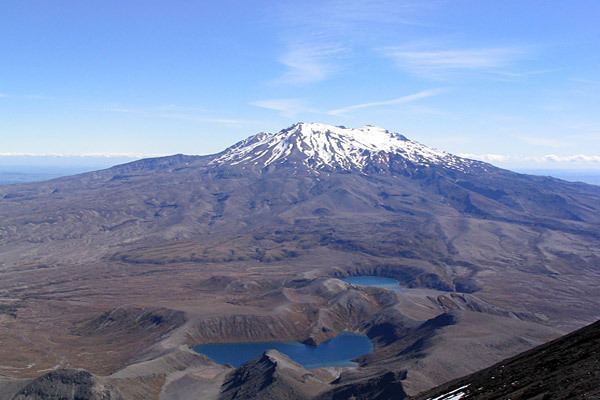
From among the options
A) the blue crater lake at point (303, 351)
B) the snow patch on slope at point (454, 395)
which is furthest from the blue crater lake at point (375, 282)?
the snow patch on slope at point (454, 395)

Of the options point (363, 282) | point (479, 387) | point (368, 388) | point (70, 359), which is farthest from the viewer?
point (363, 282)

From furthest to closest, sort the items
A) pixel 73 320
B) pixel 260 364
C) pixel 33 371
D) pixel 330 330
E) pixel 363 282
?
pixel 363 282 → pixel 73 320 → pixel 330 330 → pixel 33 371 → pixel 260 364

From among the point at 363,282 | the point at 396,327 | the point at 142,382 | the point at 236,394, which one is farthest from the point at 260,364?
the point at 363,282

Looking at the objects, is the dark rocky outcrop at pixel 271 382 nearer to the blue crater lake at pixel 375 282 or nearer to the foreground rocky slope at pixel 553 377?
the foreground rocky slope at pixel 553 377

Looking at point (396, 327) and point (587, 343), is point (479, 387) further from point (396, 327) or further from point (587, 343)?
point (396, 327)

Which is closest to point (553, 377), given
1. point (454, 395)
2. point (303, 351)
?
point (454, 395)

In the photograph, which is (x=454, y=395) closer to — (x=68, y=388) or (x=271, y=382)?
(x=271, y=382)

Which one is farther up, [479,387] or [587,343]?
[587,343]

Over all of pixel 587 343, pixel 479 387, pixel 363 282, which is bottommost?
pixel 363 282
